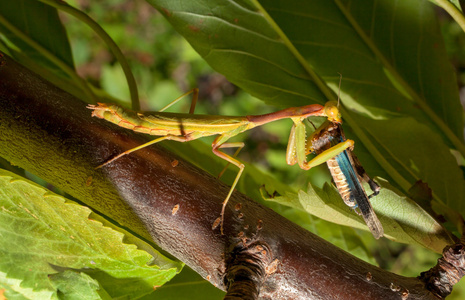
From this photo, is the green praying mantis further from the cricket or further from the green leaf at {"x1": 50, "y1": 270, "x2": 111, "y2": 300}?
the green leaf at {"x1": 50, "y1": 270, "x2": 111, "y2": 300}

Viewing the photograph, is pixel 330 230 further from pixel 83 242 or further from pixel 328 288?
pixel 83 242

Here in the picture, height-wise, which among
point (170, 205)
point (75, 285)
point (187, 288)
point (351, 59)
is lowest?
point (187, 288)

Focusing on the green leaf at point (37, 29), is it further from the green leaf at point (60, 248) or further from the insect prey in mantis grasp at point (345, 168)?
the insect prey in mantis grasp at point (345, 168)

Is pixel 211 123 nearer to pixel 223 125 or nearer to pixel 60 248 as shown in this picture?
pixel 223 125

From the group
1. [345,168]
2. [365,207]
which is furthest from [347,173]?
[365,207]

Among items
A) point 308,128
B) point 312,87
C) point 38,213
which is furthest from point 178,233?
point 312,87

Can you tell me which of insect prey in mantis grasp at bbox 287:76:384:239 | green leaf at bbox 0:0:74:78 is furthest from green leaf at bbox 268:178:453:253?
green leaf at bbox 0:0:74:78
